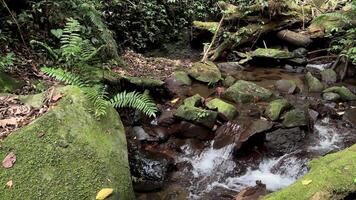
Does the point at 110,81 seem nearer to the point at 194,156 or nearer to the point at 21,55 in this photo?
the point at 21,55

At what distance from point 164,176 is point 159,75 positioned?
4.41 metres

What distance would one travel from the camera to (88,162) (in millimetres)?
4090

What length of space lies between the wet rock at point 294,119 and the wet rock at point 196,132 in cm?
136

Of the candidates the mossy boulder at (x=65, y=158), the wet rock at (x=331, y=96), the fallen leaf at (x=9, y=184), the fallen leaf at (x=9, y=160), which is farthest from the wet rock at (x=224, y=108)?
the fallen leaf at (x=9, y=184)

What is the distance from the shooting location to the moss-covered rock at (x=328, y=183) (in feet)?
11.9

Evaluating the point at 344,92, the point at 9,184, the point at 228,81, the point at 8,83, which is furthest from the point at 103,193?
the point at 344,92

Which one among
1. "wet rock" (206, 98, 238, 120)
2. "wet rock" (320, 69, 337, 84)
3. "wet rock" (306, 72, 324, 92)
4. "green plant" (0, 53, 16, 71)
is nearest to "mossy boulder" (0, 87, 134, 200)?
"green plant" (0, 53, 16, 71)

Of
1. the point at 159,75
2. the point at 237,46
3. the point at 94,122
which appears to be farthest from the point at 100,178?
the point at 237,46

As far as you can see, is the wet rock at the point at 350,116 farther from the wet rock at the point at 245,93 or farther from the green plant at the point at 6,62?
the green plant at the point at 6,62

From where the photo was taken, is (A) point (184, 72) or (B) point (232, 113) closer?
(B) point (232, 113)

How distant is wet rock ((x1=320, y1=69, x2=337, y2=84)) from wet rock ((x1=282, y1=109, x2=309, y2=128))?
133 inches

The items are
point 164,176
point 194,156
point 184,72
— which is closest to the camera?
point 164,176

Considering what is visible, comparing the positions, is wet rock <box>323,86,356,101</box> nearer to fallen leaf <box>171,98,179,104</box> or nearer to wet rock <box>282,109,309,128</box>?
wet rock <box>282,109,309,128</box>

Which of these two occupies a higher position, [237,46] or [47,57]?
[47,57]
